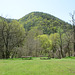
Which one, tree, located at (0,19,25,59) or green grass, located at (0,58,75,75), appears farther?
tree, located at (0,19,25,59)

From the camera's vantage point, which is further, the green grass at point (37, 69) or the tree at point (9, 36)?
the tree at point (9, 36)

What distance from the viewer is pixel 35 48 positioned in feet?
129

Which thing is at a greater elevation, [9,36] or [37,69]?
[9,36]

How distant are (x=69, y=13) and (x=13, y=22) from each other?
17803mm

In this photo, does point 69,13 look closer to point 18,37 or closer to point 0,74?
point 18,37

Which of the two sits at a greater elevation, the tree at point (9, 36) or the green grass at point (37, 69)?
the tree at point (9, 36)

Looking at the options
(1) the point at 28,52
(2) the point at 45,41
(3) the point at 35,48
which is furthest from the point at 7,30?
(2) the point at 45,41

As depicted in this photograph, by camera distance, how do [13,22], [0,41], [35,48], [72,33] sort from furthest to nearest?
[35,48] < [72,33] < [13,22] < [0,41]

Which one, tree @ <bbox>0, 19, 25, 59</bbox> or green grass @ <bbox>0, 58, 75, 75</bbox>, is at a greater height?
tree @ <bbox>0, 19, 25, 59</bbox>

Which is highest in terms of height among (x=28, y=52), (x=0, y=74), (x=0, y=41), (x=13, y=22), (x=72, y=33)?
(x=13, y=22)

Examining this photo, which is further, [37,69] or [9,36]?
[9,36]

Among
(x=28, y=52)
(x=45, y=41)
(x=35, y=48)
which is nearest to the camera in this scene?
(x=28, y=52)

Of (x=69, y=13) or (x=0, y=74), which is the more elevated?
(x=69, y=13)

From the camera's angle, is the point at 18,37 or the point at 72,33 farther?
the point at 72,33
